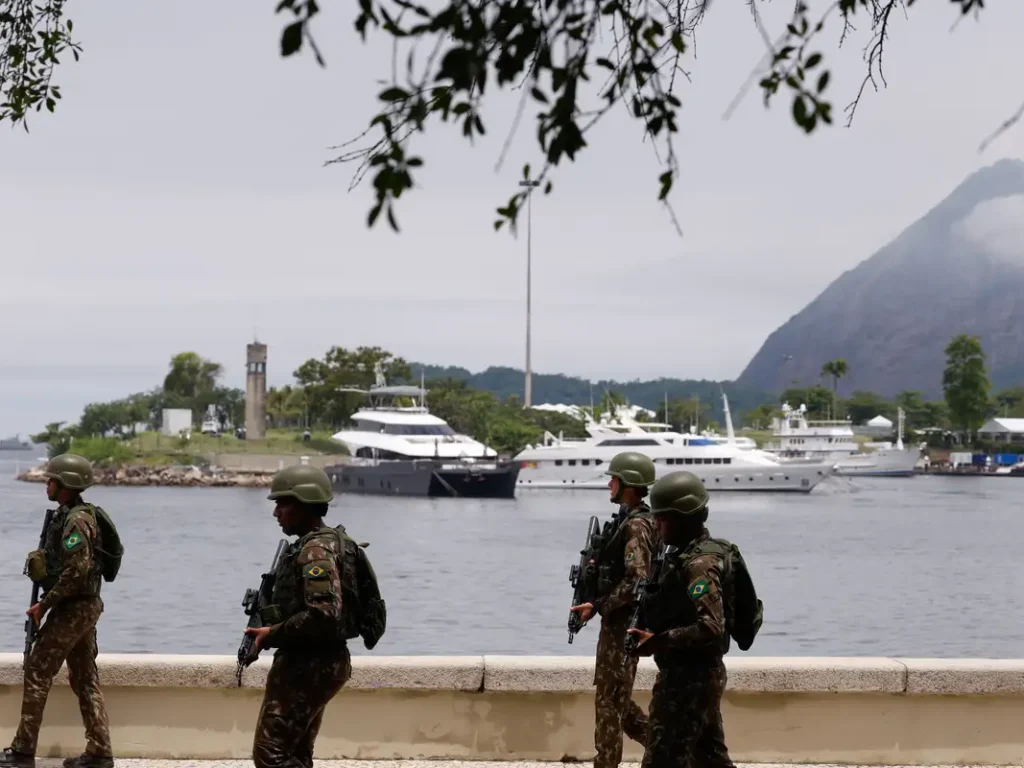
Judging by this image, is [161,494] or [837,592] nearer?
[837,592]

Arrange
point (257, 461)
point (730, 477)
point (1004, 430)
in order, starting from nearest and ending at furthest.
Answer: point (730, 477) → point (257, 461) → point (1004, 430)

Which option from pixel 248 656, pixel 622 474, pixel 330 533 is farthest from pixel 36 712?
pixel 622 474

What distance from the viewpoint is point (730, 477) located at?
99.2 meters

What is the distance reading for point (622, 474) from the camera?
7.10 meters

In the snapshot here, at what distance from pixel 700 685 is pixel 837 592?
1470 inches

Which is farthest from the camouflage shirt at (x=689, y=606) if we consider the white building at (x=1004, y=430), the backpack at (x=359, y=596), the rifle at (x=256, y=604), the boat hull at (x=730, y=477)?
the white building at (x=1004, y=430)

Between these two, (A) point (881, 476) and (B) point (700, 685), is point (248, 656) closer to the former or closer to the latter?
(B) point (700, 685)

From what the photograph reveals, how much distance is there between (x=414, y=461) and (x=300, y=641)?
8939 centimetres

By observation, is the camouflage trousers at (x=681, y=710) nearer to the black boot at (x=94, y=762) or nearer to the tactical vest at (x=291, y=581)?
the tactical vest at (x=291, y=581)

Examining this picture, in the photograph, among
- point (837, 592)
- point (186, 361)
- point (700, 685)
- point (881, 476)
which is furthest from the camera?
point (186, 361)

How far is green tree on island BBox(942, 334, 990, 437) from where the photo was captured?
169 meters

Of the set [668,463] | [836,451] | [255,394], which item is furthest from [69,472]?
[836,451]

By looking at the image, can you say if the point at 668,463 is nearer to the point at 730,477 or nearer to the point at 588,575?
the point at 730,477

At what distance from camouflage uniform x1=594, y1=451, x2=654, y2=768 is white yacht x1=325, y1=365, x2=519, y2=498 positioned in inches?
3291
